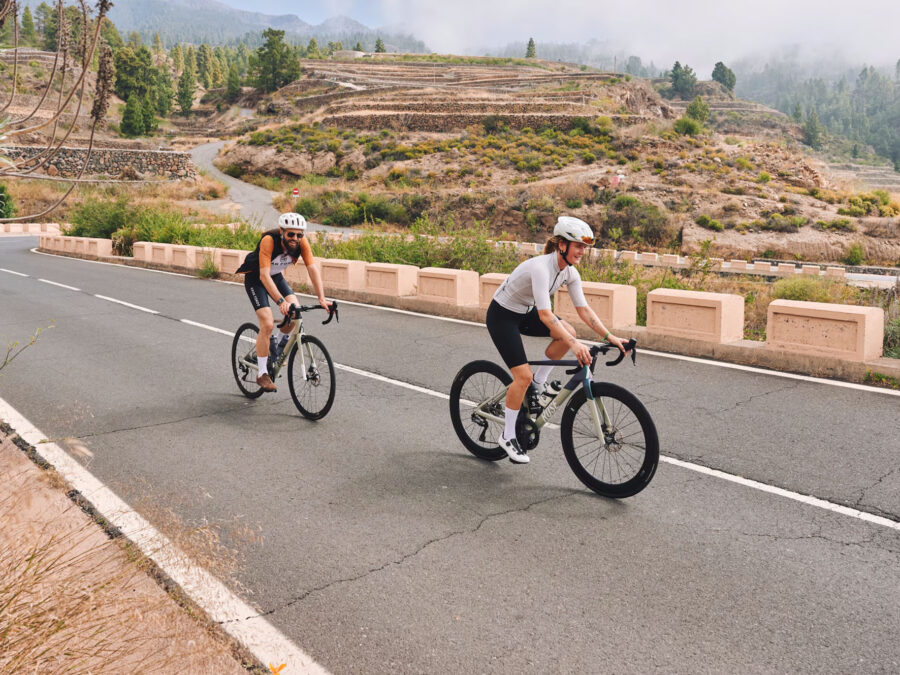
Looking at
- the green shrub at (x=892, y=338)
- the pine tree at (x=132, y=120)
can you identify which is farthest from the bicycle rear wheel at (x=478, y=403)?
the pine tree at (x=132, y=120)

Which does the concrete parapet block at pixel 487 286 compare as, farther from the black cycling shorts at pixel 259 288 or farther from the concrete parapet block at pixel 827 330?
the black cycling shorts at pixel 259 288

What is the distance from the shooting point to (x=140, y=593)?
3.91m

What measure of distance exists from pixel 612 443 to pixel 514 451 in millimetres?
894

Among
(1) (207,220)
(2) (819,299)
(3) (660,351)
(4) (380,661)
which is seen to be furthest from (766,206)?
(4) (380,661)

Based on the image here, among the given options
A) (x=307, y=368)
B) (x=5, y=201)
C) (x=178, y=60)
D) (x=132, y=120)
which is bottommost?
(x=307, y=368)

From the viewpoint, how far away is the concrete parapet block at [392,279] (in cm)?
1554

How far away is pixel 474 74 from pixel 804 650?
11875 cm

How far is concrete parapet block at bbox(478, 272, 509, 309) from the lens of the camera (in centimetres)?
1369

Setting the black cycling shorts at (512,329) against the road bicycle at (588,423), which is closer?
the road bicycle at (588,423)

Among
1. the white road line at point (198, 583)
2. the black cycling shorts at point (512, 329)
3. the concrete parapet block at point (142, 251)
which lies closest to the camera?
the white road line at point (198, 583)

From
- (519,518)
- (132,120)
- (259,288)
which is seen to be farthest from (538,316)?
(132,120)

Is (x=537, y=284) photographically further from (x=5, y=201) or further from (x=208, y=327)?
(x=208, y=327)

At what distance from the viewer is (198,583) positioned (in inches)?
167

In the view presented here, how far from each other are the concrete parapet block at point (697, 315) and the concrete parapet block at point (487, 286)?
3259mm
